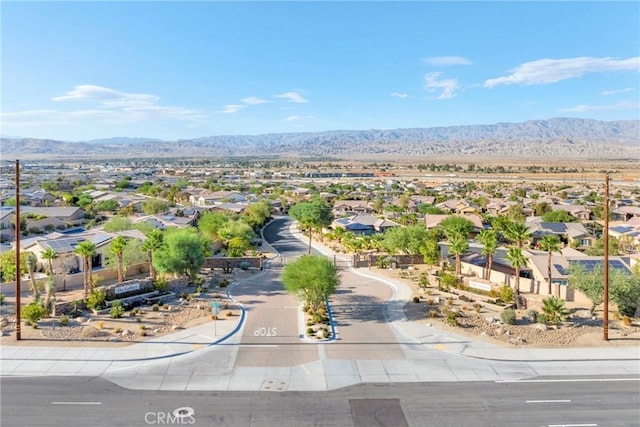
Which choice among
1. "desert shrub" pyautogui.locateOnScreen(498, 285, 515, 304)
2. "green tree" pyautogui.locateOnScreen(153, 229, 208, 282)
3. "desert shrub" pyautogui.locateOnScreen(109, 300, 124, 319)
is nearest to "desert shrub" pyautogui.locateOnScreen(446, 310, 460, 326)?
"desert shrub" pyautogui.locateOnScreen(498, 285, 515, 304)

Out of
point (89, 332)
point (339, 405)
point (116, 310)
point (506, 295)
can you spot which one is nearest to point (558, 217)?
point (506, 295)

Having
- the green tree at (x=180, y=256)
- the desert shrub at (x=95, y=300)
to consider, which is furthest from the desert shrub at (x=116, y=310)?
the green tree at (x=180, y=256)

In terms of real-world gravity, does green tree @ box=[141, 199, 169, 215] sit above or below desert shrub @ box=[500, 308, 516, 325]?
above

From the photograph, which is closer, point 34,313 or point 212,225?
point 34,313

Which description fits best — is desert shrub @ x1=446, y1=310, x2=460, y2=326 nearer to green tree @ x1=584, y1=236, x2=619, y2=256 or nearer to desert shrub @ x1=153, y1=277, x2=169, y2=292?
desert shrub @ x1=153, y1=277, x2=169, y2=292

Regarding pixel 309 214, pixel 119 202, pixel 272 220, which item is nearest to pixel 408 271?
pixel 309 214

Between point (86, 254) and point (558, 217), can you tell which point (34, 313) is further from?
point (558, 217)
